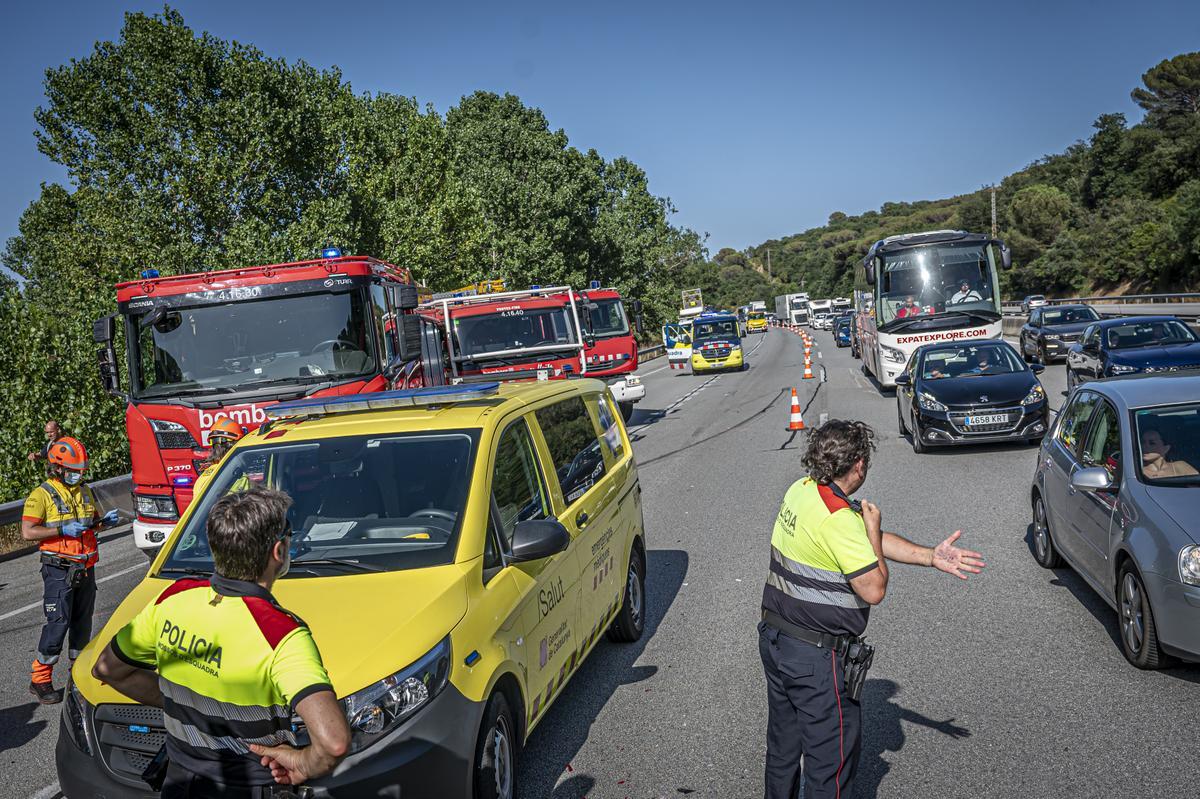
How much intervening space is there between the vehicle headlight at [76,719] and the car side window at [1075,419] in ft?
22.0

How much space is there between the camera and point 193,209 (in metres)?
27.8

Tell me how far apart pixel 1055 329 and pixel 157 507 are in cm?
2531

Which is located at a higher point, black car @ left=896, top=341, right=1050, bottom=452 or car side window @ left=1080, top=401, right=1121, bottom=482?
car side window @ left=1080, top=401, right=1121, bottom=482

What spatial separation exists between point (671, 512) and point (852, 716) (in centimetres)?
800

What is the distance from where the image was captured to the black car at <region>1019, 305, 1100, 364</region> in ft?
91.5

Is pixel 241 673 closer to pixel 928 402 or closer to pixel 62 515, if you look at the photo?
pixel 62 515

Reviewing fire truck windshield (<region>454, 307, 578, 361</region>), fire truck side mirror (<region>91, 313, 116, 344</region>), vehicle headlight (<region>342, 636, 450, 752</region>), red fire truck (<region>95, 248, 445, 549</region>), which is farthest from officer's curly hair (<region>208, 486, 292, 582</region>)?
fire truck windshield (<region>454, 307, 578, 361</region>)

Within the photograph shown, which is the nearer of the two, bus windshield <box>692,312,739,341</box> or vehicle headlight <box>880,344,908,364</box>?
vehicle headlight <box>880,344,908,364</box>

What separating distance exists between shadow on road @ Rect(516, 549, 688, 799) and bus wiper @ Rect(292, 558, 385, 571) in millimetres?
1246

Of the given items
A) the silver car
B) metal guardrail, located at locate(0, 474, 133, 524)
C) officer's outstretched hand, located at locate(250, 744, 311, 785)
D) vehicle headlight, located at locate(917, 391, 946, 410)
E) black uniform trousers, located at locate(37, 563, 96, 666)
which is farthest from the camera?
metal guardrail, located at locate(0, 474, 133, 524)

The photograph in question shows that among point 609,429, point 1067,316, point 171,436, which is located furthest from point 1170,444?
point 1067,316

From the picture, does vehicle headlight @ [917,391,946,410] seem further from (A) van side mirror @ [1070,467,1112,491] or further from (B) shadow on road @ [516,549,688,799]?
(A) van side mirror @ [1070,467,1112,491]

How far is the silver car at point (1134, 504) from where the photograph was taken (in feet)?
18.0

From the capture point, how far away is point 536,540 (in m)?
4.52
